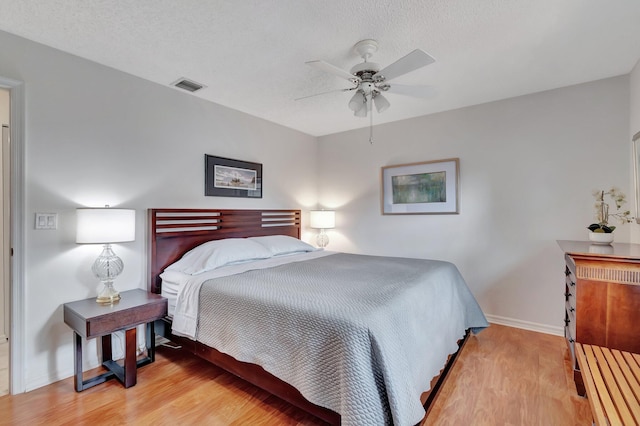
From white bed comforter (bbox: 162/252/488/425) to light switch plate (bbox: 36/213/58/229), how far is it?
107 cm

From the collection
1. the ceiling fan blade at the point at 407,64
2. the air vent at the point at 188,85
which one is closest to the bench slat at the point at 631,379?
the ceiling fan blade at the point at 407,64

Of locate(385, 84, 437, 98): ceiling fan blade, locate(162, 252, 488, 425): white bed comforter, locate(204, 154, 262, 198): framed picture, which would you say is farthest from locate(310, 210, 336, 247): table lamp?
locate(385, 84, 437, 98): ceiling fan blade

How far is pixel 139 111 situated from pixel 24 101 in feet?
2.51

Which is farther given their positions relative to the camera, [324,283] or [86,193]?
[86,193]

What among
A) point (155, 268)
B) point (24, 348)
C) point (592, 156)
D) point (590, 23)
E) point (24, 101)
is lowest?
point (24, 348)

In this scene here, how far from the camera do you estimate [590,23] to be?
A: 197 centimetres

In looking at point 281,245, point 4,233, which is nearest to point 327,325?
point 281,245

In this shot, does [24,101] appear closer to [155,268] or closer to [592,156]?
[155,268]

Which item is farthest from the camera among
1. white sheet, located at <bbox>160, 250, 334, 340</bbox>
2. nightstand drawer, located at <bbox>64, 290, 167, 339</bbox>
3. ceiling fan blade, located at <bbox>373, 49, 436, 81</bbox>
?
white sheet, located at <bbox>160, 250, 334, 340</bbox>

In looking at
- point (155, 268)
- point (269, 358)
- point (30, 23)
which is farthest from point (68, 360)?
point (30, 23)

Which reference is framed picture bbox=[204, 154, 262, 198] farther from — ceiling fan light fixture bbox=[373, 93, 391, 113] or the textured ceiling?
ceiling fan light fixture bbox=[373, 93, 391, 113]

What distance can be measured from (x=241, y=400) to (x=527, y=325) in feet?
9.64

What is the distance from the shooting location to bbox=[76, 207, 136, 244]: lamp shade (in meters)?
2.15

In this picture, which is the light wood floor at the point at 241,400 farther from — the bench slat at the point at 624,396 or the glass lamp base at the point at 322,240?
the glass lamp base at the point at 322,240
